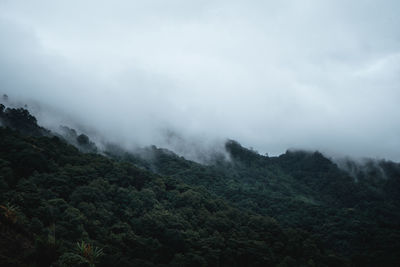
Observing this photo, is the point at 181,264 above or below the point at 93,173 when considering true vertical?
below

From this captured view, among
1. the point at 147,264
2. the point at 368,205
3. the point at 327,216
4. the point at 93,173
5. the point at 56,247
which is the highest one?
the point at 368,205

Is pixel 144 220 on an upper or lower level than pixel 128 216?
upper

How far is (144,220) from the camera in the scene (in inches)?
1575

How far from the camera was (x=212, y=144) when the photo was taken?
4857 inches

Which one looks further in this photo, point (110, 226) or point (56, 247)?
point (110, 226)

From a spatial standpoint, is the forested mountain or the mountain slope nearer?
the forested mountain

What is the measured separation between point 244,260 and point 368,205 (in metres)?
63.9

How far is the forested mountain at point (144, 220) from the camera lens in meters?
25.7

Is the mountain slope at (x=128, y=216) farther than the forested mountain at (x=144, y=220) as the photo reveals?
Yes

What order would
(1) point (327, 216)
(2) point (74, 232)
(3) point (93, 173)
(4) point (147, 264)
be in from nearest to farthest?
(4) point (147, 264)
(2) point (74, 232)
(3) point (93, 173)
(1) point (327, 216)

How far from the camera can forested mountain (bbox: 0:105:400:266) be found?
25656 mm

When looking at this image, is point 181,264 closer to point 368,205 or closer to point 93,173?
point 93,173

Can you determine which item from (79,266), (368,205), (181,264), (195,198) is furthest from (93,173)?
(368,205)

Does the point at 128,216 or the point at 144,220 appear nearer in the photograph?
the point at 144,220
